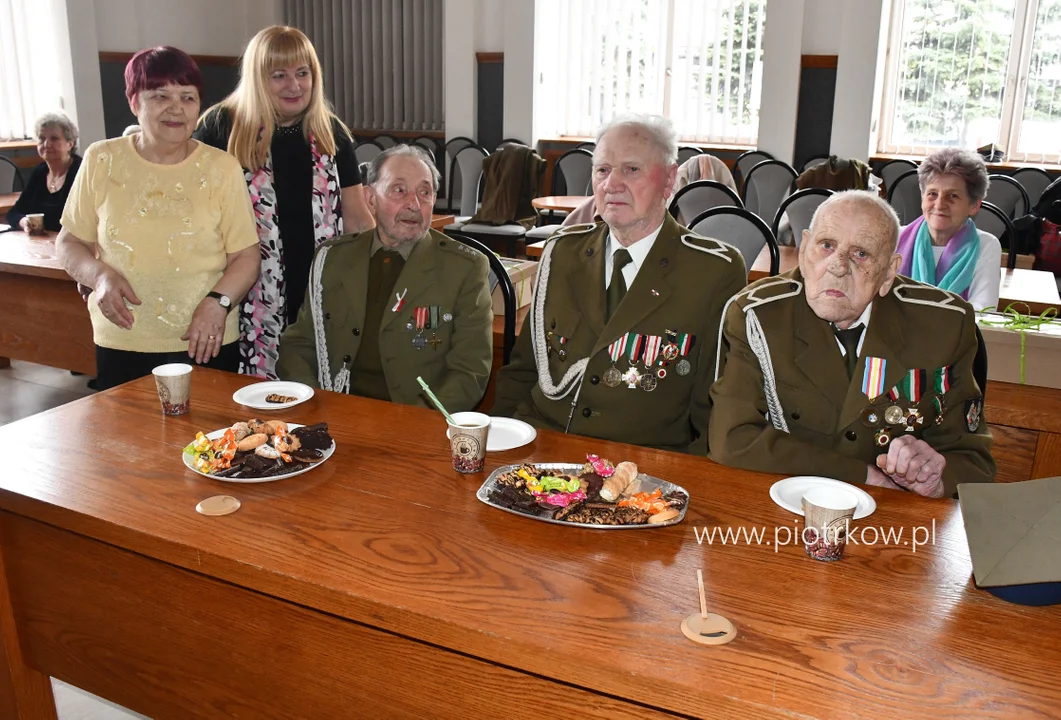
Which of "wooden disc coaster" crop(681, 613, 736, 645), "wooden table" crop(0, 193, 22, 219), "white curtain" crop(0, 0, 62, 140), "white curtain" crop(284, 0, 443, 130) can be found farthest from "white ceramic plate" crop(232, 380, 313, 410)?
"white curtain" crop(284, 0, 443, 130)

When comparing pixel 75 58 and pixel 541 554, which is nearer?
pixel 541 554

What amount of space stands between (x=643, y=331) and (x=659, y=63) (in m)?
6.95

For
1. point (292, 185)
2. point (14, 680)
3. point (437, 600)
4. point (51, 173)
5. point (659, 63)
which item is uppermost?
point (659, 63)

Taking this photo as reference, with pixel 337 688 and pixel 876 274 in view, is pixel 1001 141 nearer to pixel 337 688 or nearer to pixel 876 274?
pixel 876 274

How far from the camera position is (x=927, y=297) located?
5.84ft

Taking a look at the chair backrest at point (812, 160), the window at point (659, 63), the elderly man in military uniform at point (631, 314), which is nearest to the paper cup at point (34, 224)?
the elderly man in military uniform at point (631, 314)

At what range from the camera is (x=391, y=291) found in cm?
225

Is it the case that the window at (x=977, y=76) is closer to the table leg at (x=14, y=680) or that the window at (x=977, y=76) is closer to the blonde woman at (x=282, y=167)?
the blonde woman at (x=282, y=167)

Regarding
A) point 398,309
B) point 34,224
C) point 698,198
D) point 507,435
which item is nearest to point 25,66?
point 34,224

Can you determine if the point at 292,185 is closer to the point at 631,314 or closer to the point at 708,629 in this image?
the point at 631,314

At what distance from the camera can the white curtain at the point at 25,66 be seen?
723 cm

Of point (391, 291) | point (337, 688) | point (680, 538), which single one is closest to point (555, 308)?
point (391, 291)

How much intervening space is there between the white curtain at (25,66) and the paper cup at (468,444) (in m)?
7.36

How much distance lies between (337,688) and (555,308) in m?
1.04
